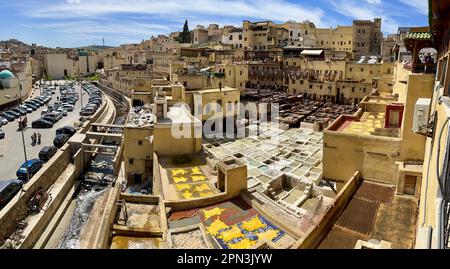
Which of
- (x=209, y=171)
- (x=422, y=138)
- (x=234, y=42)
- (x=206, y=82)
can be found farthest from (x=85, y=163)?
(x=234, y=42)

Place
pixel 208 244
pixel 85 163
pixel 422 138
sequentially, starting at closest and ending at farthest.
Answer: pixel 208 244
pixel 422 138
pixel 85 163

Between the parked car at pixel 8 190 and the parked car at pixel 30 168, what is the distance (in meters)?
1.77

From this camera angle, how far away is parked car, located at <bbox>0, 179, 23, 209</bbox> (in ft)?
54.2

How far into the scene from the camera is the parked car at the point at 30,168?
19.6 meters

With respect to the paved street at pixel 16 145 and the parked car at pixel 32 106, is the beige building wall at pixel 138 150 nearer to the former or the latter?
the paved street at pixel 16 145

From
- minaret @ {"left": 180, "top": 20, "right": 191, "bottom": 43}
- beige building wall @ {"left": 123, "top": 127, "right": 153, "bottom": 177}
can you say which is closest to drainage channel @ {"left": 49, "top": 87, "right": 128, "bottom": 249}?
beige building wall @ {"left": 123, "top": 127, "right": 153, "bottom": 177}

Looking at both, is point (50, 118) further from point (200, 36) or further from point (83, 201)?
point (200, 36)

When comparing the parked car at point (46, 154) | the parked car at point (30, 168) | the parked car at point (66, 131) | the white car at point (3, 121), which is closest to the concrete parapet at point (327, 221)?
the parked car at point (30, 168)

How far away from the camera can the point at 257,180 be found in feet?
57.8

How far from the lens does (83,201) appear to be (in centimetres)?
2177

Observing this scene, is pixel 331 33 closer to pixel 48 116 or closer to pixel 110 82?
pixel 110 82

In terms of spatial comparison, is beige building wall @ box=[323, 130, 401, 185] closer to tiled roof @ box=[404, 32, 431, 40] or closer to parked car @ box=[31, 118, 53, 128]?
tiled roof @ box=[404, 32, 431, 40]

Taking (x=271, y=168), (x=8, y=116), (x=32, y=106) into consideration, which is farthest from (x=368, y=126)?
(x=32, y=106)

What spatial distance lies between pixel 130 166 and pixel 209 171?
7738mm
